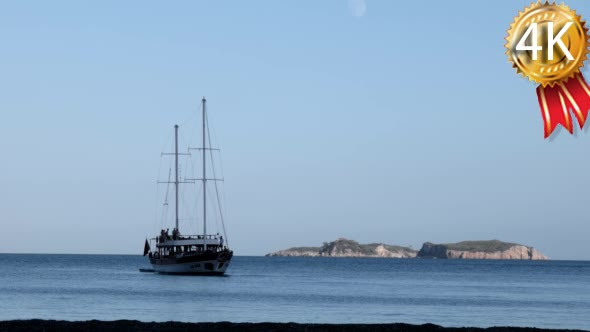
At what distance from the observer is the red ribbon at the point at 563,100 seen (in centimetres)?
2659

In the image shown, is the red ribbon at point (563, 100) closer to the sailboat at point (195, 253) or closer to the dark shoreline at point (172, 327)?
the dark shoreline at point (172, 327)

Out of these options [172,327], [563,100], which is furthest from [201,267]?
[563,100]

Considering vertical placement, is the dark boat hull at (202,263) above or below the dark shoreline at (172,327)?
above

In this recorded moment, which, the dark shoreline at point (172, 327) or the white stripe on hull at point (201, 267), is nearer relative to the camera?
the dark shoreline at point (172, 327)

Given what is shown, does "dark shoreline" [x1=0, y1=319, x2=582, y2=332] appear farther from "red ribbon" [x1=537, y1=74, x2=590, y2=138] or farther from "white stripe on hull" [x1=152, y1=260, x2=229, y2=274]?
"white stripe on hull" [x1=152, y1=260, x2=229, y2=274]

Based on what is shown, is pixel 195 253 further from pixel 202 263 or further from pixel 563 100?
pixel 563 100

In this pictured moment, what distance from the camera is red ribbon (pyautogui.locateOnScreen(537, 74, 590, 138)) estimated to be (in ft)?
87.2

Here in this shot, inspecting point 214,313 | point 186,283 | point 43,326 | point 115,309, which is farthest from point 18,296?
point 43,326

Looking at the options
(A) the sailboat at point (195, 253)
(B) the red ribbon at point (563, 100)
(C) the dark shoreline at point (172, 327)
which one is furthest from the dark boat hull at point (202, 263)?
(B) the red ribbon at point (563, 100)

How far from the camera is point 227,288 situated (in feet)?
300

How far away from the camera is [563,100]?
93.5 feet

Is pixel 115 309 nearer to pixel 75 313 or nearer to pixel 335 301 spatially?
pixel 75 313

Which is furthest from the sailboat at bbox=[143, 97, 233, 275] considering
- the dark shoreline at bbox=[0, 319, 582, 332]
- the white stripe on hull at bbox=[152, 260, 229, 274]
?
the dark shoreline at bbox=[0, 319, 582, 332]

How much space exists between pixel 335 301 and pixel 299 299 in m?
3.19
